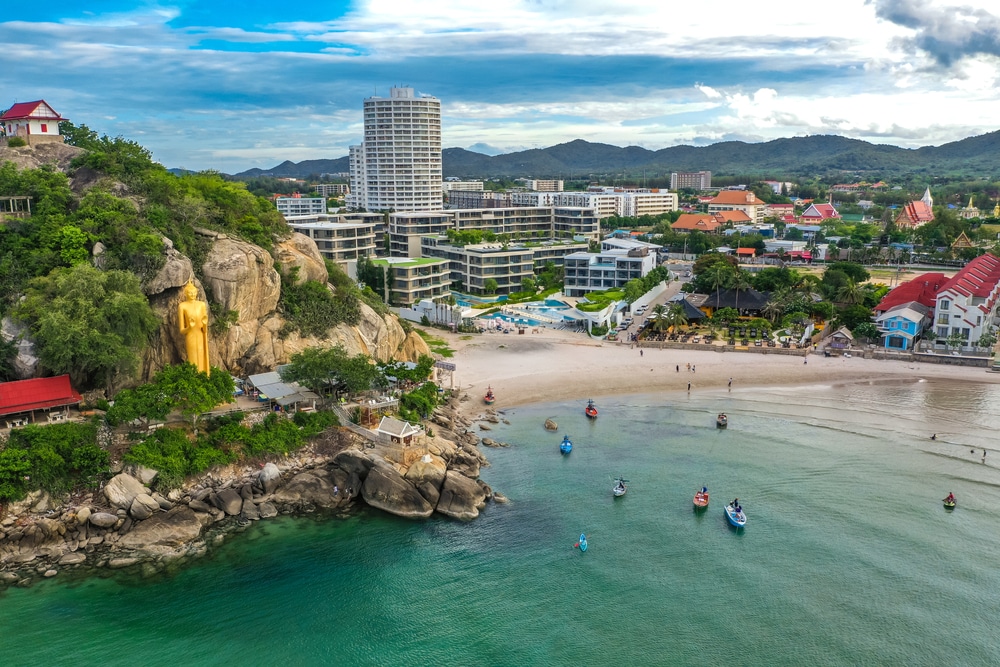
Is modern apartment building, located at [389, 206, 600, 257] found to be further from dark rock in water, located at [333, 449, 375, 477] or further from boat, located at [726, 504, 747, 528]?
boat, located at [726, 504, 747, 528]

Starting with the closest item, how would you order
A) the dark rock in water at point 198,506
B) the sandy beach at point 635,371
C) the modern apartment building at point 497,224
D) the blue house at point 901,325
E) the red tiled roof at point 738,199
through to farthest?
the dark rock in water at point 198,506 < the sandy beach at point 635,371 < the blue house at point 901,325 < the modern apartment building at point 497,224 < the red tiled roof at point 738,199

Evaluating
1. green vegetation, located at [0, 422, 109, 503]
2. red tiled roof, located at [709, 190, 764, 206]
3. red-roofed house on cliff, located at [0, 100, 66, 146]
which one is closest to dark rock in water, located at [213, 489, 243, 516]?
green vegetation, located at [0, 422, 109, 503]

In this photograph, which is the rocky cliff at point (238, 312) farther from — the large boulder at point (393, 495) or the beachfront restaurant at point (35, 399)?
the large boulder at point (393, 495)

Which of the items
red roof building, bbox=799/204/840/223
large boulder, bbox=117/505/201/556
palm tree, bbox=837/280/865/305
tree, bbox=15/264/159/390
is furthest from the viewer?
red roof building, bbox=799/204/840/223

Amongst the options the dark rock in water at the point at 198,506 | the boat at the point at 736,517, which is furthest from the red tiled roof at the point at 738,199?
the dark rock in water at the point at 198,506

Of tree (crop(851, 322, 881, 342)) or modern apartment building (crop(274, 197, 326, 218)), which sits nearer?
tree (crop(851, 322, 881, 342))

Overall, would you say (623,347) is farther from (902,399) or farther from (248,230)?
(248,230)

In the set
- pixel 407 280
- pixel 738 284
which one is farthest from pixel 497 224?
pixel 738 284
